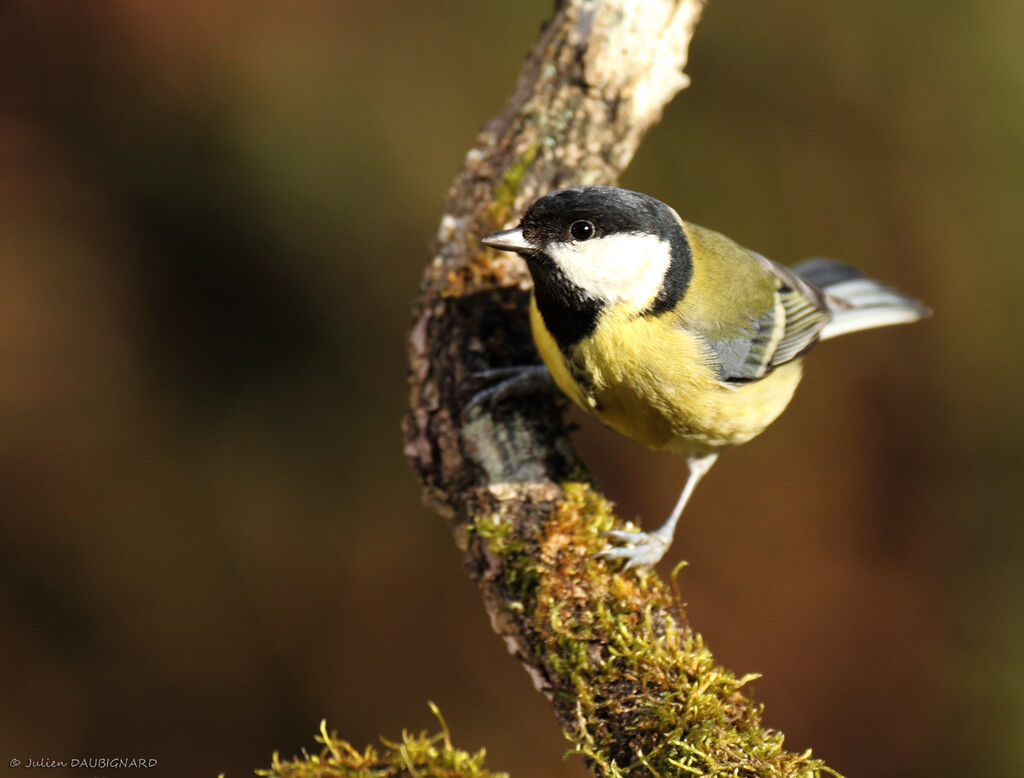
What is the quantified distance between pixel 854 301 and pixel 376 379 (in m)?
1.80

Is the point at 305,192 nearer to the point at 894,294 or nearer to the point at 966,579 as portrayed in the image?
the point at 894,294

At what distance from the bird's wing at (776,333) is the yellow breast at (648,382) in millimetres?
41

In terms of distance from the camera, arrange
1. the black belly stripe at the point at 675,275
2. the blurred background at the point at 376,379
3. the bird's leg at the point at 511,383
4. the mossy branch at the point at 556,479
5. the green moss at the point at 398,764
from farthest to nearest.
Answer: the blurred background at the point at 376,379 → the bird's leg at the point at 511,383 → the black belly stripe at the point at 675,275 → the mossy branch at the point at 556,479 → the green moss at the point at 398,764

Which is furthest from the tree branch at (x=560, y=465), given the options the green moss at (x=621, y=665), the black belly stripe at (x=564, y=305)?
the black belly stripe at (x=564, y=305)

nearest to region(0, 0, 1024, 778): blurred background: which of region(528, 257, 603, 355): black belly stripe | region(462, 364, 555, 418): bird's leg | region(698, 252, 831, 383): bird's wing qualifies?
region(698, 252, 831, 383): bird's wing

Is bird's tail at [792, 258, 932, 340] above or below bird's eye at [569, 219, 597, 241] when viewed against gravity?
below

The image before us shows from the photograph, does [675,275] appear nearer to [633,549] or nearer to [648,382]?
[648,382]

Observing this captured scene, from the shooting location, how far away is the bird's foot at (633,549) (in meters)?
1.92

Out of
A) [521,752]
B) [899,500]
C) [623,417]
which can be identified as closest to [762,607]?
[899,500]

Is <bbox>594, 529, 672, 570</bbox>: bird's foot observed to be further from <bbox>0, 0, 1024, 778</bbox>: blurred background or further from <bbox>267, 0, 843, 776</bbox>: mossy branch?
<bbox>0, 0, 1024, 778</bbox>: blurred background

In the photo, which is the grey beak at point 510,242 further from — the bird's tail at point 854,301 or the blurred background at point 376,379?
the blurred background at point 376,379

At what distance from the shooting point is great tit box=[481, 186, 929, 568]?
1.96 meters

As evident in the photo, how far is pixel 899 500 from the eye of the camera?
346 centimetres

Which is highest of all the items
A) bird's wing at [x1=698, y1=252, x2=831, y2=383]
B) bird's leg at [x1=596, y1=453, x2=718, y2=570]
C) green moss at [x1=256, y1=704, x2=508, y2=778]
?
bird's wing at [x1=698, y1=252, x2=831, y2=383]
